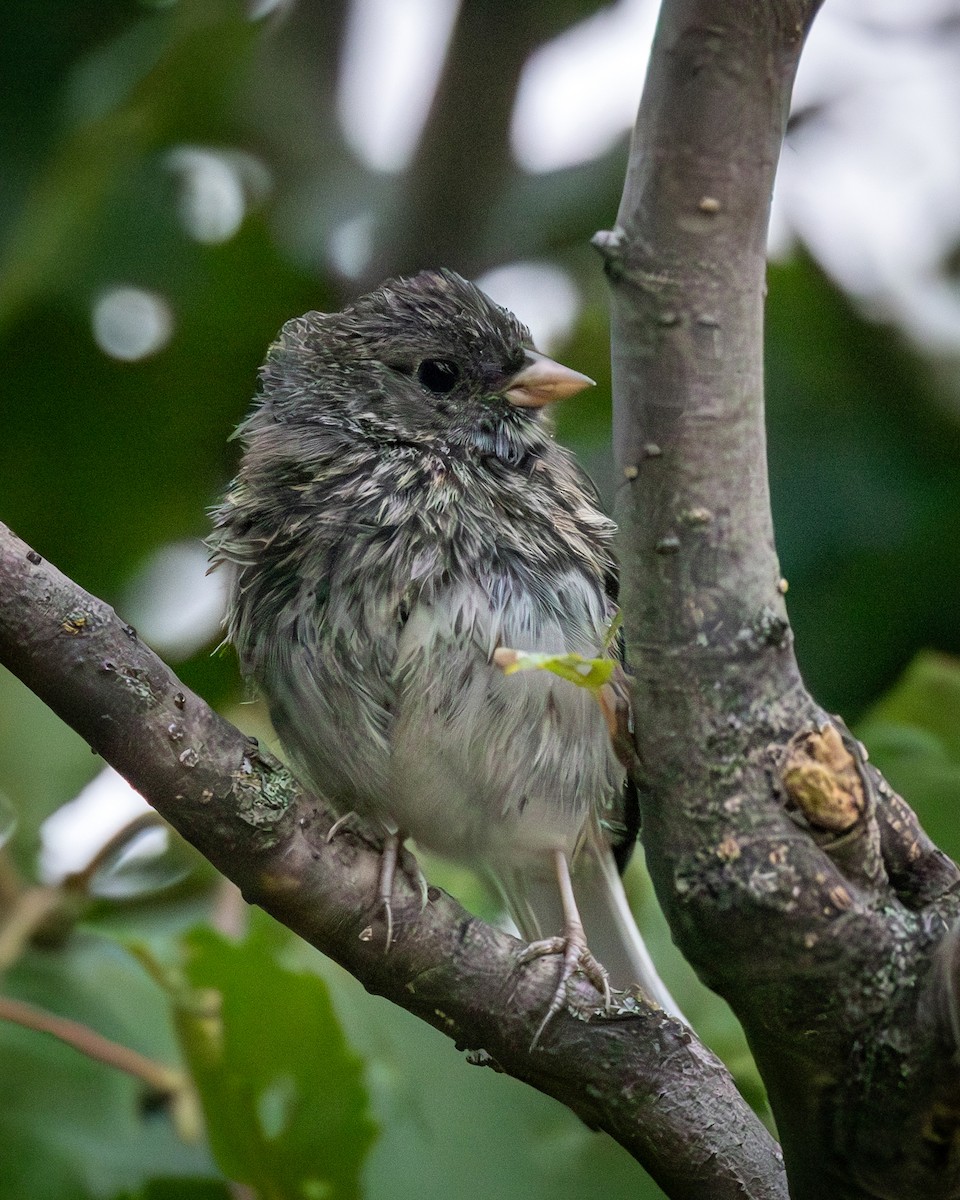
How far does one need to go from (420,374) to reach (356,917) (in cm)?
110

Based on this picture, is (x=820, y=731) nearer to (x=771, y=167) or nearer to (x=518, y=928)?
(x=771, y=167)

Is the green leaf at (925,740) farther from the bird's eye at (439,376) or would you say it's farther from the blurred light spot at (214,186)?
the blurred light spot at (214,186)

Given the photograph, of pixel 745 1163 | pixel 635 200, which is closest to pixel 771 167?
pixel 635 200

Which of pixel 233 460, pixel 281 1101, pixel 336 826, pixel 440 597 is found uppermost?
pixel 233 460

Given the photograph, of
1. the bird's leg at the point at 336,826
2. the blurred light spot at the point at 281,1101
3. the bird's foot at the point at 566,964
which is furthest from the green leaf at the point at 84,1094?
the bird's foot at the point at 566,964

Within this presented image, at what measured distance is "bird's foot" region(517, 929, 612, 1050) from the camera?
153 cm

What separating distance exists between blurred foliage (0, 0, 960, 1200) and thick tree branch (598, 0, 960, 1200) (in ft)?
2.18

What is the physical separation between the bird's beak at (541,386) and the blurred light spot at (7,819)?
1083 mm

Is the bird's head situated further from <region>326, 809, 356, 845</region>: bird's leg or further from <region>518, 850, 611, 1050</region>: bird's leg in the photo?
<region>518, 850, 611, 1050</region>: bird's leg

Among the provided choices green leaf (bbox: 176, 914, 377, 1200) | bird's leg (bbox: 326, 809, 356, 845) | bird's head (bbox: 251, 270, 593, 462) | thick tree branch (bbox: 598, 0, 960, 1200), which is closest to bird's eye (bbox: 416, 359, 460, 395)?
bird's head (bbox: 251, 270, 593, 462)

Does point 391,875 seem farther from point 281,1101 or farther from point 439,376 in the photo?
point 439,376

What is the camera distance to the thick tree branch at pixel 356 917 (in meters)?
1.37

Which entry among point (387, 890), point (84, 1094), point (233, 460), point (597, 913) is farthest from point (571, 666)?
point (233, 460)

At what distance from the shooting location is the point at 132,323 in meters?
2.77
